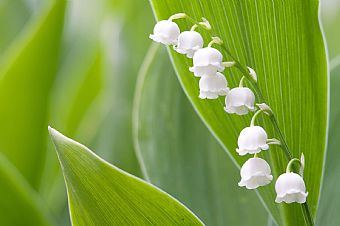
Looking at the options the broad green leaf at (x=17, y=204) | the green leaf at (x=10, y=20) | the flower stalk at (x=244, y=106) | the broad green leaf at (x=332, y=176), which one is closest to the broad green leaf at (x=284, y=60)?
the flower stalk at (x=244, y=106)

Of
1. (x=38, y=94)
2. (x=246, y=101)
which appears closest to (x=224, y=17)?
(x=246, y=101)

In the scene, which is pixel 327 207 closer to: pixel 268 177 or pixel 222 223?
pixel 222 223

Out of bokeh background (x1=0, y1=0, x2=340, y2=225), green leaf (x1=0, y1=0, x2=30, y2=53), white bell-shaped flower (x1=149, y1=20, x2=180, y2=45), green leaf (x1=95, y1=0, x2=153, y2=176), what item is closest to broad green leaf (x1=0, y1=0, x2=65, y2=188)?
bokeh background (x1=0, y1=0, x2=340, y2=225)

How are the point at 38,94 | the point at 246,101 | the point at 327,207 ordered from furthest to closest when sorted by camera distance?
the point at 38,94 → the point at 327,207 → the point at 246,101

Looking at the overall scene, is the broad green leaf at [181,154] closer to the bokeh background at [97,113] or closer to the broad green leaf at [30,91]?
the bokeh background at [97,113]

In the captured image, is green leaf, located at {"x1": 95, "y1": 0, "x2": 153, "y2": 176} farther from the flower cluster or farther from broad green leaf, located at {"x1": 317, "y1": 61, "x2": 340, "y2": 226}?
the flower cluster

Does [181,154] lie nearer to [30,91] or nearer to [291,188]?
[30,91]

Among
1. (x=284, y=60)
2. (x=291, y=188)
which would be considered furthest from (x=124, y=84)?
(x=291, y=188)
